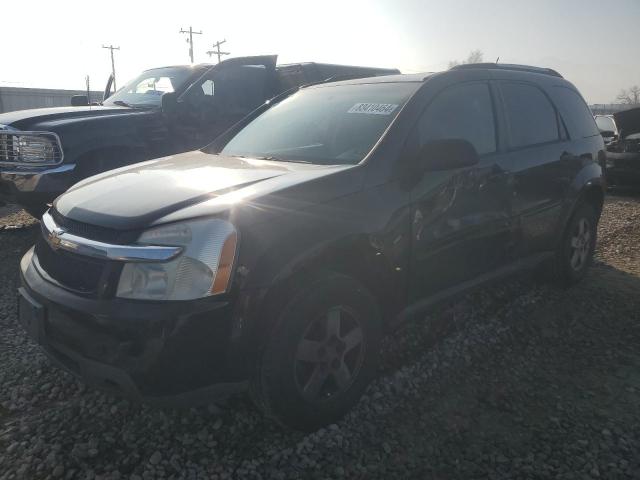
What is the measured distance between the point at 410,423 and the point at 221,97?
16.1 ft

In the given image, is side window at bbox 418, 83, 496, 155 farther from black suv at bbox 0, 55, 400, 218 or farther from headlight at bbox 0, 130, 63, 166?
headlight at bbox 0, 130, 63, 166

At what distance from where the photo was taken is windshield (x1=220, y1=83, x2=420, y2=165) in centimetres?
287

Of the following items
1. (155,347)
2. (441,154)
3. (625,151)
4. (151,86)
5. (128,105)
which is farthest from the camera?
(625,151)

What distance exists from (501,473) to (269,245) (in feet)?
4.74

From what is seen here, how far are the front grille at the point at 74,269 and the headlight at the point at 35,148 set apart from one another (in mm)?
2906

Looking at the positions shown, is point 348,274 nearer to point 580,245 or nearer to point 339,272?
point 339,272

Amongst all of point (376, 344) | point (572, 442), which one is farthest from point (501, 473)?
point (376, 344)

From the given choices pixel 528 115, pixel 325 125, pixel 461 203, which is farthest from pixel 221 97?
pixel 461 203

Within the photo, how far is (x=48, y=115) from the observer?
5.25m

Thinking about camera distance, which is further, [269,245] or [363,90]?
[363,90]

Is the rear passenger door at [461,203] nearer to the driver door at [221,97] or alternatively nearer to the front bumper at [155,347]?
the front bumper at [155,347]

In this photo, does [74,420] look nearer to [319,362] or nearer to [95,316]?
[95,316]

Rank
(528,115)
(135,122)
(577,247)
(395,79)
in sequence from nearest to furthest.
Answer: (395,79)
(528,115)
(577,247)
(135,122)

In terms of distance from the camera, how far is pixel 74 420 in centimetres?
251
